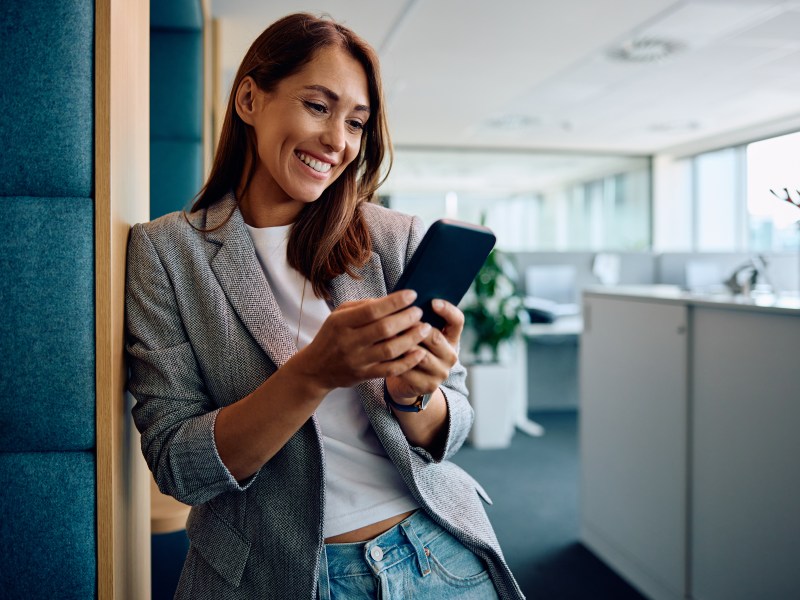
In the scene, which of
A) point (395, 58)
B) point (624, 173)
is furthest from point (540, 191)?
point (395, 58)

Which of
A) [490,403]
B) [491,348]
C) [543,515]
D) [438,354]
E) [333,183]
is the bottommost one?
[543,515]

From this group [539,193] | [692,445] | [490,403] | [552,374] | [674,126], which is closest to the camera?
[692,445]

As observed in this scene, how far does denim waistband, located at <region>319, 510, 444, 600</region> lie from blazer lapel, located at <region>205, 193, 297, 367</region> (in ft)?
0.81

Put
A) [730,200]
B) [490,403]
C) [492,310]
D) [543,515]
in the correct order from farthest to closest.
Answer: [730,200] → [492,310] → [490,403] → [543,515]

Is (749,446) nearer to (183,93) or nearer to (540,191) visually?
(183,93)

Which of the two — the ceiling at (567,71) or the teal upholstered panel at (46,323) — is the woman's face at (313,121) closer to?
the teal upholstered panel at (46,323)

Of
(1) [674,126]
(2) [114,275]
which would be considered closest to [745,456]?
(2) [114,275]

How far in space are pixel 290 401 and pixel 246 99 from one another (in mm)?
446

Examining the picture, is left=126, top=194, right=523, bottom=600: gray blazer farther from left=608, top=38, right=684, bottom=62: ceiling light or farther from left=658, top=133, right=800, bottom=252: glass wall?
left=658, top=133, right=800, bottom=252: glass wall

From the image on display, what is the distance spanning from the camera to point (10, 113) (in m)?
0.72

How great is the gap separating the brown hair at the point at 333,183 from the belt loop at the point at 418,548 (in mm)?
313

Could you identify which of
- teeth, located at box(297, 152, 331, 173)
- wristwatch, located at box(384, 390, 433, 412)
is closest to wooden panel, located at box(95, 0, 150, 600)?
teeth, located at box(297, 152, 331, 173)

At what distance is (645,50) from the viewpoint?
4516mm

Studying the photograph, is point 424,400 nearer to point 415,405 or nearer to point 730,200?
point 415,405
